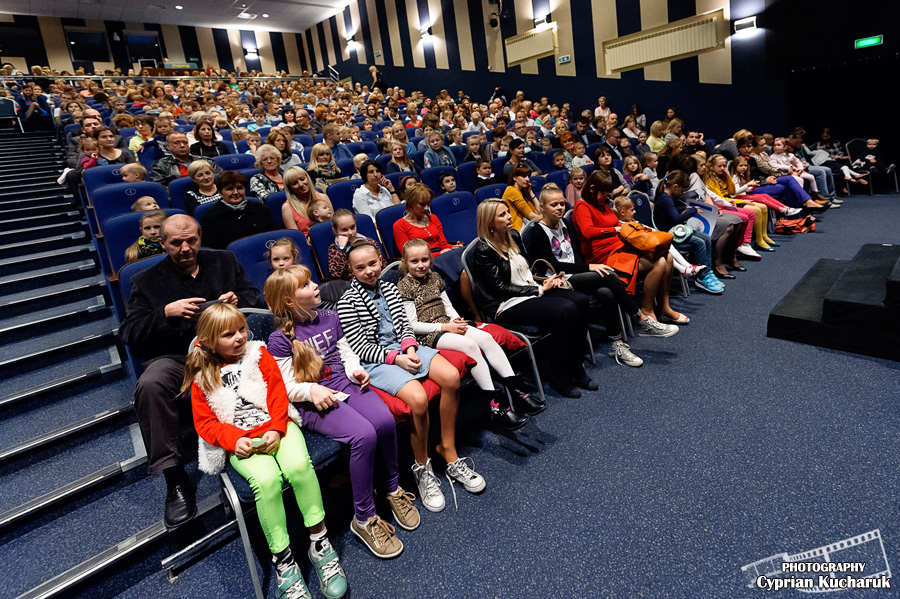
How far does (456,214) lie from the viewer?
3.37 m

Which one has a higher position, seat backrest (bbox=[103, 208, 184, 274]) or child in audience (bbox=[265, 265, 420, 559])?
seat backrest (bbox=[103, 208, 184, 274])

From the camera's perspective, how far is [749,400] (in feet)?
7.04

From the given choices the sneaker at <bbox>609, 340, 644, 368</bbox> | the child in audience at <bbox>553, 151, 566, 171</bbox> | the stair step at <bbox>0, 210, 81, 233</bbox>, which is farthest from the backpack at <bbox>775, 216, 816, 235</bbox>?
the stair step at <bbox>0, 210, 81, 233</bbox>

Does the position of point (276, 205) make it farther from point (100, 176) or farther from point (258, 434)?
point (258, 434)

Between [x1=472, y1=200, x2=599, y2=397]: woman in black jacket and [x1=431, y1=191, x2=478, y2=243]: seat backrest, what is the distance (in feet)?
3.01

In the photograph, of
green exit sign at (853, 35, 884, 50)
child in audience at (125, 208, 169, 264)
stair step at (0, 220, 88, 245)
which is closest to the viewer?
child in audience at (125, 208, 169, 264)

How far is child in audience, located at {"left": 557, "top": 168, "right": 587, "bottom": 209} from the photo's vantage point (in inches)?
147

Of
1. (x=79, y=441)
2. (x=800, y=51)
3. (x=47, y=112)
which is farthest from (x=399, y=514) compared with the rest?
(x=47, y=112)

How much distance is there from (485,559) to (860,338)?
2.33m

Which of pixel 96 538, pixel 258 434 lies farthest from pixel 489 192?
pixel 96 538

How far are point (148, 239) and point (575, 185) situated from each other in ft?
10.00

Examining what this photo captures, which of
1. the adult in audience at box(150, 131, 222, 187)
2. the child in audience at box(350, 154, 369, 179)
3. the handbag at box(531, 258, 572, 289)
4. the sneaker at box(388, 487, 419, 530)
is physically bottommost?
the sneaker at box(388, 487, 419, 530)

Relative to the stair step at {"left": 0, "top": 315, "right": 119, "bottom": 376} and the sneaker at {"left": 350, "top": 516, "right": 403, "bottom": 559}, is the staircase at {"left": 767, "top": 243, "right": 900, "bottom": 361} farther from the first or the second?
the stair step at {"left": 0, "top": 315, "right": 119, "bottom": 376}

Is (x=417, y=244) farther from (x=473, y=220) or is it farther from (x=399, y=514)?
(x=473, y=220)
